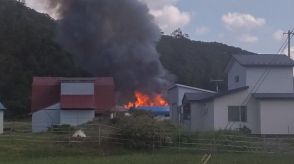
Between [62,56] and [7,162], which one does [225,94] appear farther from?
[62,56]

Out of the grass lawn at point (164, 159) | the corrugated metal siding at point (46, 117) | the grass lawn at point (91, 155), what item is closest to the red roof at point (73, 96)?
the corrugated metal siding at point (46, 117)

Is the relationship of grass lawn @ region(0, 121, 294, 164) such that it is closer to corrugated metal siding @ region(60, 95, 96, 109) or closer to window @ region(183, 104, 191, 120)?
corrugated metal siding @ region(60, 95, 96, 109)

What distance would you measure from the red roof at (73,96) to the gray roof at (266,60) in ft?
46.1

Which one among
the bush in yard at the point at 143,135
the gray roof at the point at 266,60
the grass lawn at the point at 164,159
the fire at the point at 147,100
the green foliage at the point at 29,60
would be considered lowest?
the grass lawn at the point at 164,159

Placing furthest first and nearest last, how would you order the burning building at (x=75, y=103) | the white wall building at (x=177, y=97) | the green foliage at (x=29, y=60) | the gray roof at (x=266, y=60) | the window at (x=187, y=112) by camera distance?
the green foliage at (x=29, y=60)
the white wall building at (x=177, y=97)
the burning building at (x=75, y=103)
the window at (x=187, y=112)
the gray roof at (x=266, y=60)

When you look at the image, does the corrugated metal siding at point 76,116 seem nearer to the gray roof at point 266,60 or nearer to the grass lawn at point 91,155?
the gray roof at point 266,60

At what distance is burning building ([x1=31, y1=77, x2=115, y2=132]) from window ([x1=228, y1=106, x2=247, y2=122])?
46.4 ft

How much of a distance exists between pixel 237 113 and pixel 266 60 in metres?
5.08

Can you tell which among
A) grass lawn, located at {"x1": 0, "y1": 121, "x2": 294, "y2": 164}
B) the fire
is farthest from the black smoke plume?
grass lawn, located at {"x1": 0, "y1": 121, "x2": 294, "y2": 164}

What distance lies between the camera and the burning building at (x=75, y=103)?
162ft

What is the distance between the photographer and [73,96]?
50.5 m

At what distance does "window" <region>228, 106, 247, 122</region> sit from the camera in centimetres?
3969

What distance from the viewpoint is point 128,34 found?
2643 inches

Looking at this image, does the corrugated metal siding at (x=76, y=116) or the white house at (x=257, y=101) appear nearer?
the white house at (x=257, y=101)
